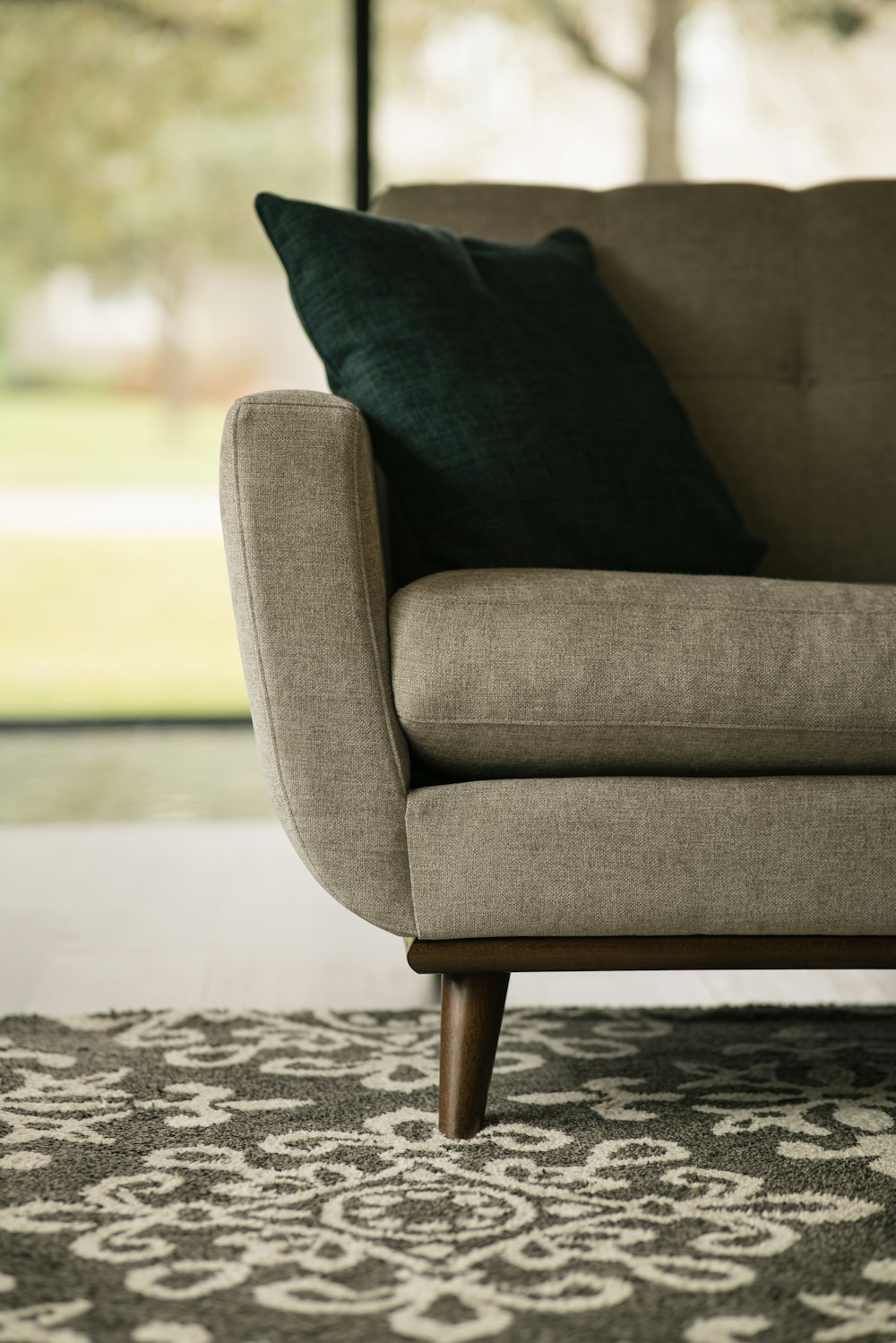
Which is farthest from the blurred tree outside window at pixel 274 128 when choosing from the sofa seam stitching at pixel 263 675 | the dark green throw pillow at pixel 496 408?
A: the sofa seam stitching at pixel 263 675

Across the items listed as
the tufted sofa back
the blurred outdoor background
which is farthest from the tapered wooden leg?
the blurred outdoor background

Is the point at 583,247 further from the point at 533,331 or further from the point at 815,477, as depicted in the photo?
the point at 815,477

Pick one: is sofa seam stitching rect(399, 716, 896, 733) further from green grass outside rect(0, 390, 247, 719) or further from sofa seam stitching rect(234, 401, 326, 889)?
green grass outside rect(0, 390, 247, 719)

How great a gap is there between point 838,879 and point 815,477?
0.81 metres

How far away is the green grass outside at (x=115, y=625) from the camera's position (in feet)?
14.5

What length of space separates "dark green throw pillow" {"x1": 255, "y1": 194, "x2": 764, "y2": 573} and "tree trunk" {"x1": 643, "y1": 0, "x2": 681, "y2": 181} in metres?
2.52

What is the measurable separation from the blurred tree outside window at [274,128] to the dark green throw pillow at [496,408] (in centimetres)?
240

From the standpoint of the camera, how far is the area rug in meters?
0.99

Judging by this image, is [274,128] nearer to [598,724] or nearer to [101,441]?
[101,441]

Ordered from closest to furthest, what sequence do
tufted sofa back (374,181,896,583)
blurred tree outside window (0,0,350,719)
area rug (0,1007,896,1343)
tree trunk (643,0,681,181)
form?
area rug (0,1007,896,1343), tufted sofa back (374,181,896,583), blurred tree outside window (0,0,350,719), tree trunk (643,0,681,181)

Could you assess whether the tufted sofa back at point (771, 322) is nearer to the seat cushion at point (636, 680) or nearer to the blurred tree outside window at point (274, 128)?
the seat cushion at point (636, 680)

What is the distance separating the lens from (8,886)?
7.45ft

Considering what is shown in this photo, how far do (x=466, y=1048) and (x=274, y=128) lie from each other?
328cm

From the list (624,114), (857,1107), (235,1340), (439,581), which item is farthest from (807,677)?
(624,114)
